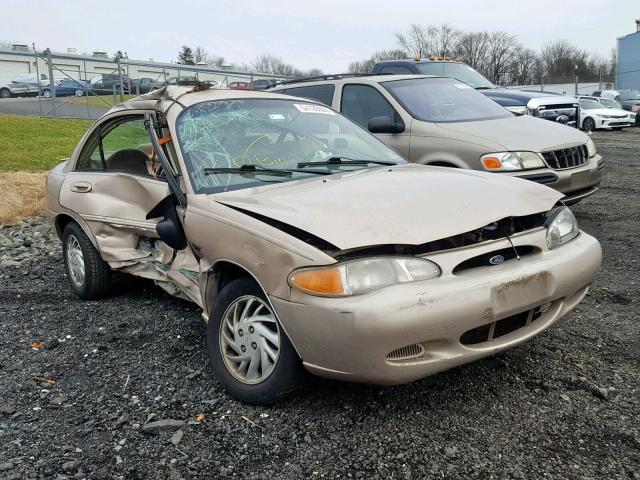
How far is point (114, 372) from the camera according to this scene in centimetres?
362

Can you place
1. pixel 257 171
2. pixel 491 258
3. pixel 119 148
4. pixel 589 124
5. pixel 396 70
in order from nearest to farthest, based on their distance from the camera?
pixel 491 258 < pixel 257 171 < pixel 119 148 < pixel 396 70 < pixel 589 124

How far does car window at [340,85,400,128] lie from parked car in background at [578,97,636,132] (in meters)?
17.5

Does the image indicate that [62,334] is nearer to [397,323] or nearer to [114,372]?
[114,372]

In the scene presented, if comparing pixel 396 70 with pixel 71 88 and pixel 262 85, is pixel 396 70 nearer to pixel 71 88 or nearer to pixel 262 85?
pixel 262 85

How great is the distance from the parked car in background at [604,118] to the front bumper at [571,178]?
17.3 m

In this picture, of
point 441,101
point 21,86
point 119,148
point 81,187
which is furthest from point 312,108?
point 21,86

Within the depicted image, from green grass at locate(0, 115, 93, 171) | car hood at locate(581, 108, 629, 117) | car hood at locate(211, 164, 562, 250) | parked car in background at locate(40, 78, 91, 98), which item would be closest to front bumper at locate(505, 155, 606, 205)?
car hood at locate(211, 164, 562, 250)

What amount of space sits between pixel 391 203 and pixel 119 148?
2.63 m

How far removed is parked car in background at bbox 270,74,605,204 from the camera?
594cm

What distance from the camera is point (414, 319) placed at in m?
2.58

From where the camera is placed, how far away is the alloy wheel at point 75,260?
4891mm

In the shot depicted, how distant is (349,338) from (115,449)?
1.21 m

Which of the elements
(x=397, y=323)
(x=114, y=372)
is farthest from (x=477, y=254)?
(x=114, y=372)

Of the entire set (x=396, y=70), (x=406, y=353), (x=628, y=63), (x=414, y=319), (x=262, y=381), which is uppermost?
(x=628, y=63)
